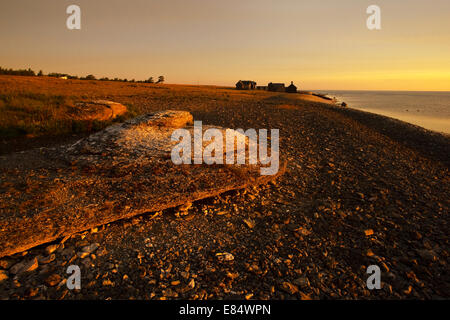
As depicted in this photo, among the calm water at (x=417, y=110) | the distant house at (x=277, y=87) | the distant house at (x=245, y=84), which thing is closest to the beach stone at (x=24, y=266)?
the calm water at (x=417, y=110)

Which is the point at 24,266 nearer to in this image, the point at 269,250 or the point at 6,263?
the point at 6,263

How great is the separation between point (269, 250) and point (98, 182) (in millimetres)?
2889

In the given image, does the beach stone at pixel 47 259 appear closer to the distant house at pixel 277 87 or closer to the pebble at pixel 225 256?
the pebble at pixel 225 256

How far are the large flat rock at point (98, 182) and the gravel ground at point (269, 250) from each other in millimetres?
180

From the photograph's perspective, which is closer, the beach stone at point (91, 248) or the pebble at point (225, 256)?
the beach stone at point (91, 248)

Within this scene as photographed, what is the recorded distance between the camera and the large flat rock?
278cm

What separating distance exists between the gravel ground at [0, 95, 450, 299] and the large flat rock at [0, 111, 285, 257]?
0.18m

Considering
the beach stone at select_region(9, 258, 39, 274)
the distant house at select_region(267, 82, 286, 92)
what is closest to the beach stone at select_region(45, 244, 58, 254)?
the beach stone at select_region(9, 258, 39, 274)

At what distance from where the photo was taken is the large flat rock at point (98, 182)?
2.78 m

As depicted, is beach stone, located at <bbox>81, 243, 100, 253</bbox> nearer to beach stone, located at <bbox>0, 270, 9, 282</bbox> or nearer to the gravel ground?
the gravel ground

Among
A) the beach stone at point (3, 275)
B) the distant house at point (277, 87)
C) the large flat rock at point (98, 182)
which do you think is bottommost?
the beach stone at point (3, 275)
